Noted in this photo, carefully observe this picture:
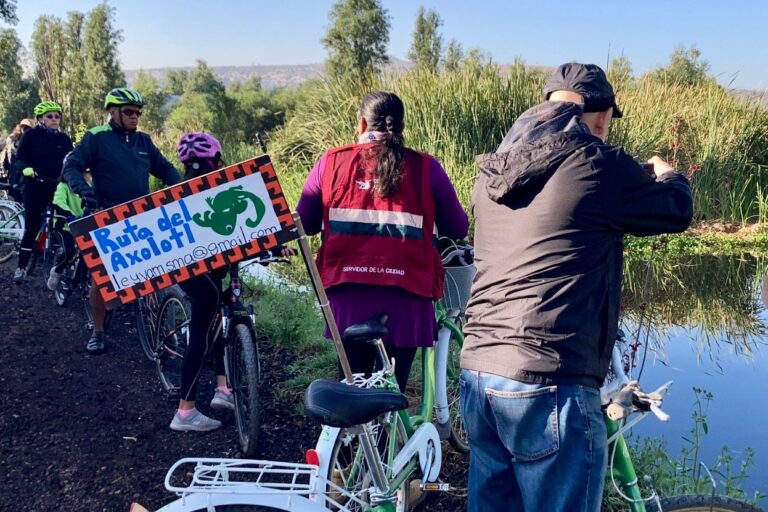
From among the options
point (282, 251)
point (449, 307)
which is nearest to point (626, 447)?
point (449, 307)

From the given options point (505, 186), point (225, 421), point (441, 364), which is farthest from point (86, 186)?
point (505, 186)

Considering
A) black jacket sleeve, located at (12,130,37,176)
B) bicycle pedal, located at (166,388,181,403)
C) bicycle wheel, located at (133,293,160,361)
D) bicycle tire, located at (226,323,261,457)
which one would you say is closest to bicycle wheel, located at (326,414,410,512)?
bicycle tire, located at (226,323,261,457)

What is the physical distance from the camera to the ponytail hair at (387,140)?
300 centimetres

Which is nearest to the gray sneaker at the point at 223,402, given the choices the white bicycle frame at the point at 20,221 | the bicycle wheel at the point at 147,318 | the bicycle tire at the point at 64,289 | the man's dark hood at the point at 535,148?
the bicycle wheel at the point at 147,318

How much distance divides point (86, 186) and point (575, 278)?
4.58 m

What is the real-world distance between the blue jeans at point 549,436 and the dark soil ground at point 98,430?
68.3 inches

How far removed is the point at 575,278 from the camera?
1.99m

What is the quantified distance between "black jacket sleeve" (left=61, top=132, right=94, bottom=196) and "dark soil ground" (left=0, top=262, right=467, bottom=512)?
1.46 meters

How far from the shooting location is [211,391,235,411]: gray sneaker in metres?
4.66

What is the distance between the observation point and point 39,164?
838cm

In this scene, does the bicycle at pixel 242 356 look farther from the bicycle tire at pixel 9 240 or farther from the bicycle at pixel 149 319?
the bicycle tire at pixel 9 240

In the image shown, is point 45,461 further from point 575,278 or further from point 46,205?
point 46,205

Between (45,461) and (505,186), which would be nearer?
(505,186)

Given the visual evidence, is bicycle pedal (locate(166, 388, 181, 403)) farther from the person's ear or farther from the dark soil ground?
the person's ear
